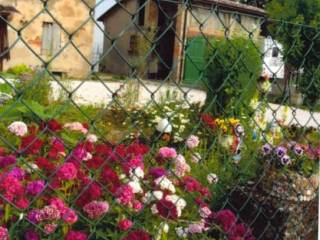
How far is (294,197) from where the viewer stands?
2.74m

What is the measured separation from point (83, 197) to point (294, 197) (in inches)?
47.8

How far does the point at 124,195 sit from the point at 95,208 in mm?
135

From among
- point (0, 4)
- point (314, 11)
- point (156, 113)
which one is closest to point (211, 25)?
point (314, 11)

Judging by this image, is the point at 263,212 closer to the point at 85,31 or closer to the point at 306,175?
the point at 306,175

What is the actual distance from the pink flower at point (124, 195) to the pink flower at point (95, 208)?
92 mm

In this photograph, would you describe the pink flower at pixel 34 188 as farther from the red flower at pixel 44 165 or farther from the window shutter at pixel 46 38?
the window shutter at pixel 46 38

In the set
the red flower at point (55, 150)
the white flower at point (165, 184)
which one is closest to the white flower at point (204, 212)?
the white flower at point (165, 184)

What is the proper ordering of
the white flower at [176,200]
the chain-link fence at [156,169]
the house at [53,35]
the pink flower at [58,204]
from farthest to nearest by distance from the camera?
the house at [53,35], the white flower at [176,200], the pink flower at [58,204], the chain-link fence at [156,169]

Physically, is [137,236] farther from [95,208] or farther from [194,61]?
[194,61]

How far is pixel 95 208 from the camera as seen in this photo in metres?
1.89

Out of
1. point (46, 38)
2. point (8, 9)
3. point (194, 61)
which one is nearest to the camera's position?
point (194, 61)

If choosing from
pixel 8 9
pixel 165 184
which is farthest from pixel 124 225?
pixel 8 9

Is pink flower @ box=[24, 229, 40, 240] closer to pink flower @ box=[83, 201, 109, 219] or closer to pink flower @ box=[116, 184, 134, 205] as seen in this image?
pink flower @ box=[83, 201, 109, 219]

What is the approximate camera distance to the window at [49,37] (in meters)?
20.9
